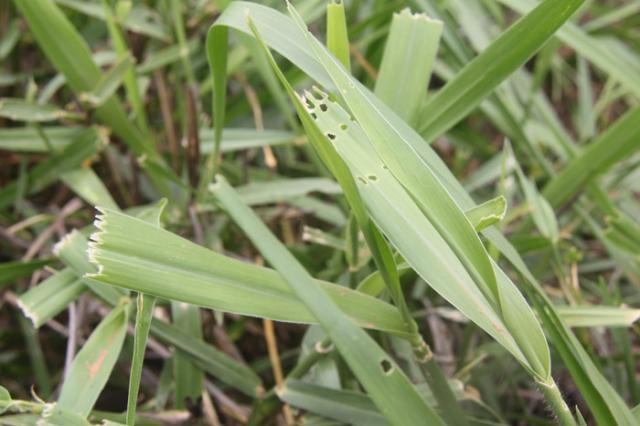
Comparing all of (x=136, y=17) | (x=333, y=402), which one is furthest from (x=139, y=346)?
(x=136, y=17)

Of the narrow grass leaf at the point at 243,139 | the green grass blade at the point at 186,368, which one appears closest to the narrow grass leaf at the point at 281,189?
the narrow grass leaf at the point at 243,139

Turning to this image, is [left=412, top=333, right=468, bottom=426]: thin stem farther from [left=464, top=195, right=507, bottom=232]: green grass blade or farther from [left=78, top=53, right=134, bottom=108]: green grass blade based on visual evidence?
[left=78, top=53, right=134, bottom=108]: green grass blade

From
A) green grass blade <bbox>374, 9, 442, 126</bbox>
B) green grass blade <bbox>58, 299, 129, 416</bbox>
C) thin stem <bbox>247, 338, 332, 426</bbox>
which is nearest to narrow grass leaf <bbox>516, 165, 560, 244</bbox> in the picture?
green grass blade <bbox>374, 9, 442, 126</bbox>

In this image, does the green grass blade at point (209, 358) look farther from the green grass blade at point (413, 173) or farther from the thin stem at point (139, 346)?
the green grass blade at point (413, 173)

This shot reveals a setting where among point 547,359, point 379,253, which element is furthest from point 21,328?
point 547,359

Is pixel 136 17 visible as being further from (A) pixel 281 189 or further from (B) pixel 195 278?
(B) pixel 195 278
